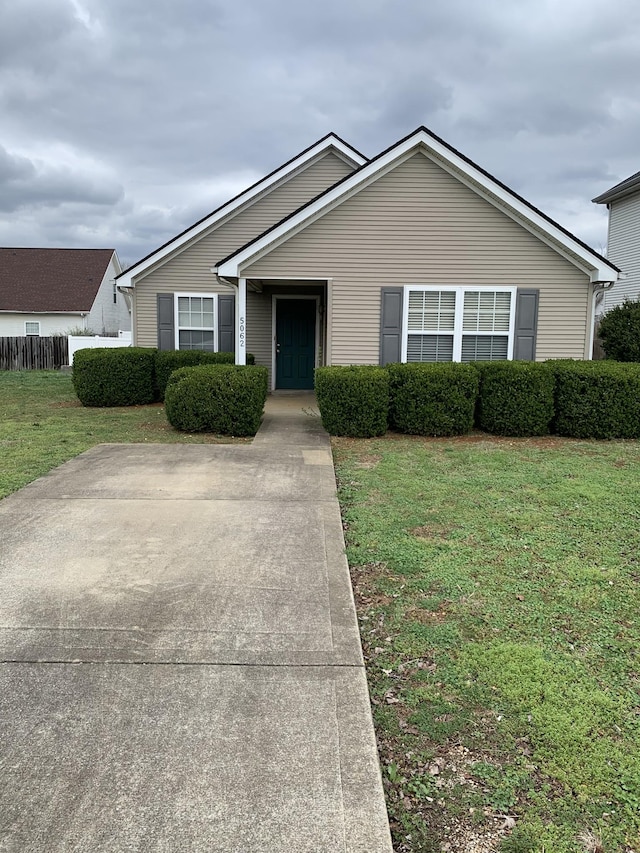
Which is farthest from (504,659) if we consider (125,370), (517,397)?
(125,370)

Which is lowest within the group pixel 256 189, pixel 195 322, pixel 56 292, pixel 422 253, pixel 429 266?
pixel 195 322

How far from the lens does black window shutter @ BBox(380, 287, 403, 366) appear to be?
39.5 ft

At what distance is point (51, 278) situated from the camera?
3431 centimetres

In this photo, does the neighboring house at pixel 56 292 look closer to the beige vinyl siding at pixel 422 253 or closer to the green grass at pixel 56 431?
the green grass at pixel 56 431

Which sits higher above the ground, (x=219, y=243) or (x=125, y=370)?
(x=219, y=243)

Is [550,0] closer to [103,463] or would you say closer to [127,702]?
[103,463]

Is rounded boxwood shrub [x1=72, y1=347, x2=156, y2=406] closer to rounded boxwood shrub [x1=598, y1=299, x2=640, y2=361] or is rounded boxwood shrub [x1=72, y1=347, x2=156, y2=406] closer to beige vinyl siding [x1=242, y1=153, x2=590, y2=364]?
beige vinyl siding [x1=242, y1=153, x2=590, y2=364]

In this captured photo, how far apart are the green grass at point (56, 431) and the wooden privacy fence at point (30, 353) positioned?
43.2 ft

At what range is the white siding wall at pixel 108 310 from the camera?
34469 millimetres

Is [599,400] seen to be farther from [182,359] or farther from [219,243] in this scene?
[219,243]

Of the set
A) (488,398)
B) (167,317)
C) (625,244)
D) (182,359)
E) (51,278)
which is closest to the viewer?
(488,398)

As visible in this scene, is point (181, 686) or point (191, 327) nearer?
point (181, 686)

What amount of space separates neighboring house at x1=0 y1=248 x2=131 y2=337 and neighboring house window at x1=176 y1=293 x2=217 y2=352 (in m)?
19.4

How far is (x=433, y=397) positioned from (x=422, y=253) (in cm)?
339
